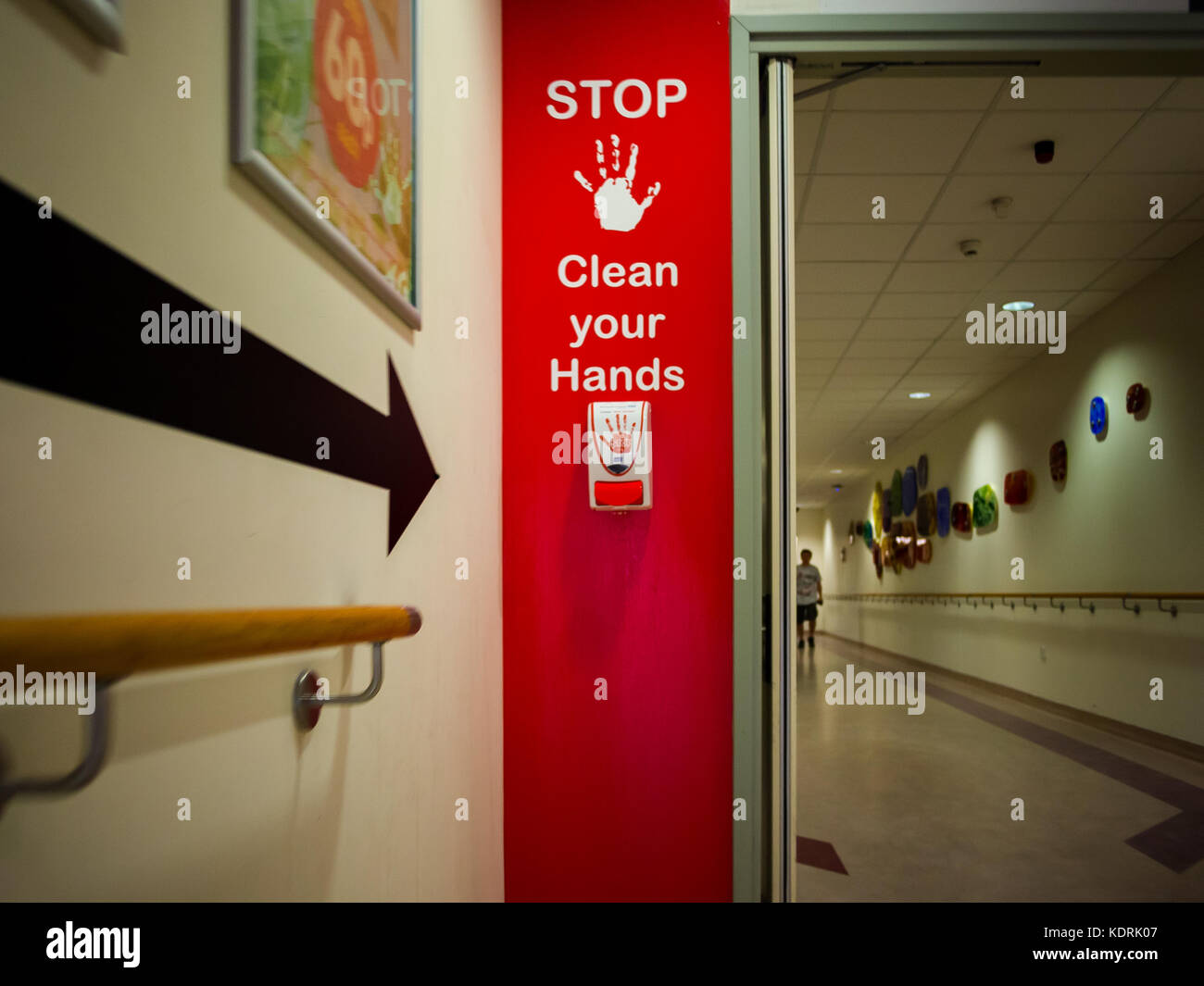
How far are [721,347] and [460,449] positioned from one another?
79cm

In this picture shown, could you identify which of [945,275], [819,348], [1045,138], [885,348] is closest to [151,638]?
[1045,138]

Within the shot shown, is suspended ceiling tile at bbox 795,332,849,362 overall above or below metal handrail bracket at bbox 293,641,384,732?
above

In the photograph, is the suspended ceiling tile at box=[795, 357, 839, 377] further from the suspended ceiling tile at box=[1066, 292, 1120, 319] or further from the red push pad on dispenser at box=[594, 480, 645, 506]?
the red push pad on dispenser at box=[594, 480, 645, 506]

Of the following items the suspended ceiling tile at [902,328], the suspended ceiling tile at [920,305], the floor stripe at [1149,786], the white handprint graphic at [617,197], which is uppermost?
the suspended ceiling tile at [920,305]

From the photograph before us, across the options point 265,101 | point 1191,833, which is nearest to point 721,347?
point 265,101

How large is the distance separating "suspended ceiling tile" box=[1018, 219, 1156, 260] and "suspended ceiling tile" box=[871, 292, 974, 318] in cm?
73

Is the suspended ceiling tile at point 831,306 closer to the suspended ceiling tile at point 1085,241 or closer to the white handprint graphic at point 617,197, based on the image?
the suspended ceiling tile at point 1085,241

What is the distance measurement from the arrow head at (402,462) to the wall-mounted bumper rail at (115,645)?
1.92 ft

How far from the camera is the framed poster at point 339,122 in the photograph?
938 mm

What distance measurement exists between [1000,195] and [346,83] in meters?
4.17

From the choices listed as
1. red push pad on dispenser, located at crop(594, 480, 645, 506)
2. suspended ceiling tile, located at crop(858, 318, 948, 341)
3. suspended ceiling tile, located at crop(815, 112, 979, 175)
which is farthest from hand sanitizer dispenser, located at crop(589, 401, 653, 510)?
suspended ceiling tile, located at crop(858, 318, 948, 341)

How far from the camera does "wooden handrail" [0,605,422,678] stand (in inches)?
19.3

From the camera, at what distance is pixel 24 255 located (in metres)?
0.60

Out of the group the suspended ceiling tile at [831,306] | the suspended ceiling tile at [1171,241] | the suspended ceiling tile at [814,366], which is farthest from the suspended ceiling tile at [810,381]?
the suspended ceiling tile at [1171,241]
